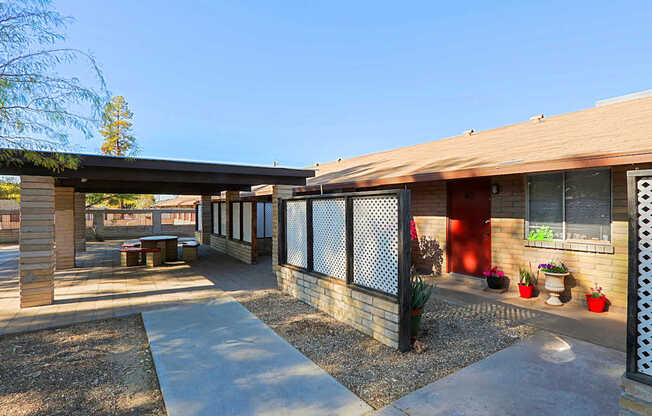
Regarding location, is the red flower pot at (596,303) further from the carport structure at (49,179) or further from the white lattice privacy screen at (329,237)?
the carport structure at (49,179)

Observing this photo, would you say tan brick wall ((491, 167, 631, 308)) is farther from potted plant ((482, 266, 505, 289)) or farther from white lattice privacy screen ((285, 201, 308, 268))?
white lattice privacy screen ((285, 201, 308, 268))

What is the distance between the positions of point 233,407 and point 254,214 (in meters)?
7.56

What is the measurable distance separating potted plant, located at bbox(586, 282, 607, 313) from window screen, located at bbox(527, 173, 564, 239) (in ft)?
3.35

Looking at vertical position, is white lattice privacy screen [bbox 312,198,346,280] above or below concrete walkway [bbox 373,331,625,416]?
above

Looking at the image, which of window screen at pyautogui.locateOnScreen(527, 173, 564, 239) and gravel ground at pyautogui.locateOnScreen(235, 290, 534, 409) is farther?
window screen at pyautogui.locateOnScreen(527, 173, 564, 239)

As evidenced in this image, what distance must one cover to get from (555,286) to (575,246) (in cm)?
79

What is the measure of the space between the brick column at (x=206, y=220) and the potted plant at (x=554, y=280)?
13.2 m

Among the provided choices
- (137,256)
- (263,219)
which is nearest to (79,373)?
(137,256)

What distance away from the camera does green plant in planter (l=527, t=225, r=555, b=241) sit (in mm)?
5659

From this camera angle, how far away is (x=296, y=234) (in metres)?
5.99

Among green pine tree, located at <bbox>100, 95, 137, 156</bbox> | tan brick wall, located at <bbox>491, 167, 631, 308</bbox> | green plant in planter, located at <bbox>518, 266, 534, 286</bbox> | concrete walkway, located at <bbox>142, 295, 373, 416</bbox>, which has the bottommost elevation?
concrete walkway, located at <bbox>142, 295, 373, 416</bbox>

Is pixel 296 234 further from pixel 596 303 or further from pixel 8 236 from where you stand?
pixel 8 236

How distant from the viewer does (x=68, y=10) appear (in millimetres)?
3920

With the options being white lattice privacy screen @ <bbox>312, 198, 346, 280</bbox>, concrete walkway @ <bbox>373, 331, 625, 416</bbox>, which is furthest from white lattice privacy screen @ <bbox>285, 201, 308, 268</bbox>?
concrete walkway @ <bbox>373, 331, 625, 416</bbox>
